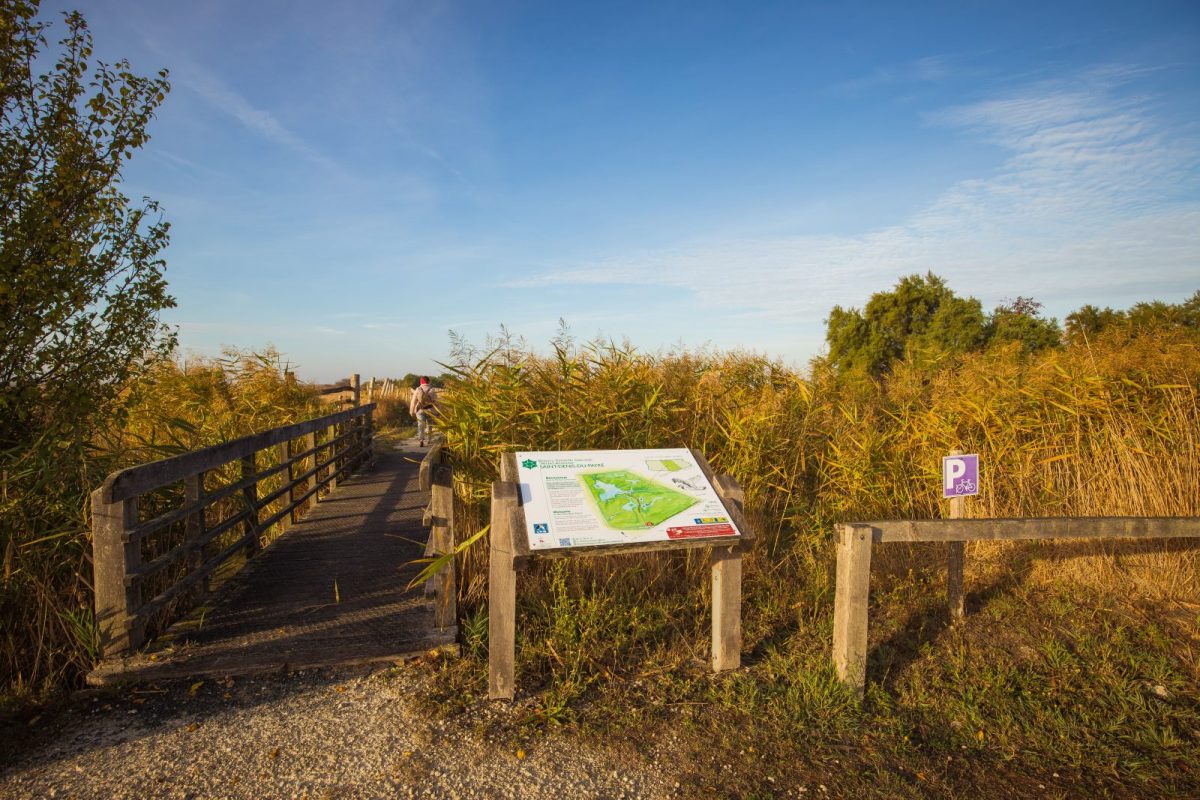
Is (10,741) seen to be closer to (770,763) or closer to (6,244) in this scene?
(6,244)

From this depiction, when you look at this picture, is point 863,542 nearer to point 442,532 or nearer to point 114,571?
point 442,532

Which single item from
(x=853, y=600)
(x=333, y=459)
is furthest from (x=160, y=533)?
(x=853, y=600)

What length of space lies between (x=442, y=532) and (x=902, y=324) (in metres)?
21.3

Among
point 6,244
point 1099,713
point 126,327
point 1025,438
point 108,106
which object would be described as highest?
point 108,106

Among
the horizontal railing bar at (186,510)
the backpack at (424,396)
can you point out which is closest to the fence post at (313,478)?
the horizontal railing bar at (186,510)

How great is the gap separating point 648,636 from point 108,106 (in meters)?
5.15

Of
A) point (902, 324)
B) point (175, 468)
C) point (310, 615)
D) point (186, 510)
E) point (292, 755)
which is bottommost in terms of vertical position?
point (292, 755)

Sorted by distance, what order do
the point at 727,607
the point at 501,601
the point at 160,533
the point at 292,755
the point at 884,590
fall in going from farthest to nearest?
1. the point at 884,590
2. the point at 160,533
3. the point at 727,607
4. the point at 501,601
5. the point at 292,755

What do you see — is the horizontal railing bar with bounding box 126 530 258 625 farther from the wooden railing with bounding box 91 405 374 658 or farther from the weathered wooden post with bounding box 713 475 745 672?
the weathered wooden post with bounding box 713 475 745 672

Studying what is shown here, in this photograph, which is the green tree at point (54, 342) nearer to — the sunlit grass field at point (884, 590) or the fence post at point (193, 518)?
the fence post at point (193, 518)

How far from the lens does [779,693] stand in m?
3.24

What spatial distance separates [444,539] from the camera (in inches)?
144

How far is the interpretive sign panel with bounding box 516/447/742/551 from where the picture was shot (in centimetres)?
306

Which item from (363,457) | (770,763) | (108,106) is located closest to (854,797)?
(770,763)
